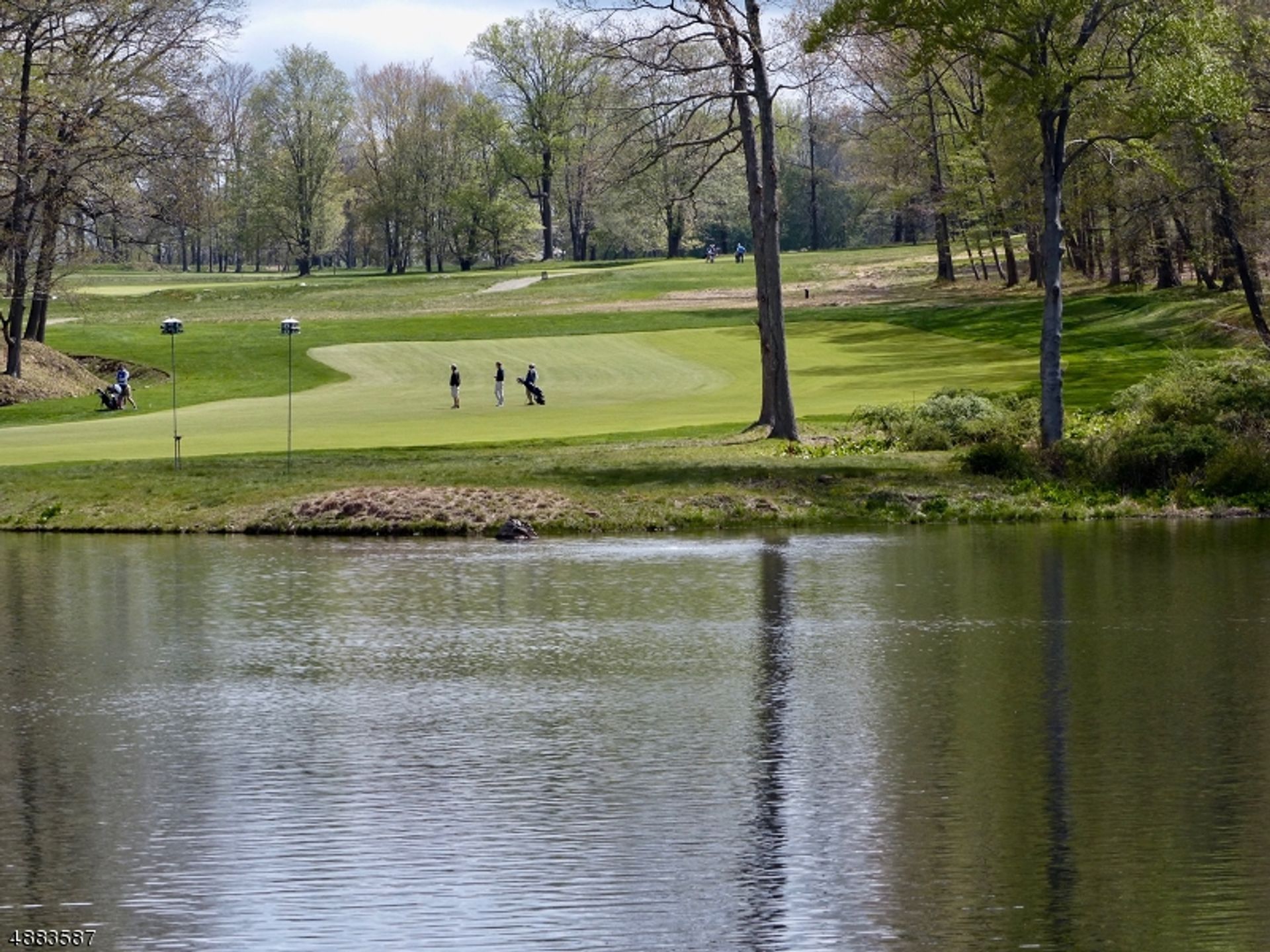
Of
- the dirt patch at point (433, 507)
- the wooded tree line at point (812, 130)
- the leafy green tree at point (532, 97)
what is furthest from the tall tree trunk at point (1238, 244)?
the leafy green tree at point (532, 97)

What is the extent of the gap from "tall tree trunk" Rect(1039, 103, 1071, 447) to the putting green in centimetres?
950

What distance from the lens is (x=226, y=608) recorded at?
24.5 m

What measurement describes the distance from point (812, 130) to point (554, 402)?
4270 centimetres

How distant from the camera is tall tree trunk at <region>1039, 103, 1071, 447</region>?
3519 cm

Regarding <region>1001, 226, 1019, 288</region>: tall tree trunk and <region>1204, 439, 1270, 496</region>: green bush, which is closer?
<region>1204, 439, 1270, 496</region>: green bush

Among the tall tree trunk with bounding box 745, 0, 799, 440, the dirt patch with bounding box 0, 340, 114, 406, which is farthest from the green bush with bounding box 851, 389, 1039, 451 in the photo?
the dirt patch with bounding box 0, 340, 114, 406

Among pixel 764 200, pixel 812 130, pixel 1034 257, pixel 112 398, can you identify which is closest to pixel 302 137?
pixel 812 130

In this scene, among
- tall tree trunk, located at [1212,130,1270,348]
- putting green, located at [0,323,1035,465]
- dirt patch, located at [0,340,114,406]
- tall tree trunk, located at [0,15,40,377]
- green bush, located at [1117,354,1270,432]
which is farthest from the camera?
dirt patch, located at [0,340,114,406]

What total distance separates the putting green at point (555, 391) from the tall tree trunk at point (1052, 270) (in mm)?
9504

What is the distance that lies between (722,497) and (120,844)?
20561mm

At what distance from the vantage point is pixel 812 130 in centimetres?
8950

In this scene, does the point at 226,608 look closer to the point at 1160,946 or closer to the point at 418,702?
the point at 418,702

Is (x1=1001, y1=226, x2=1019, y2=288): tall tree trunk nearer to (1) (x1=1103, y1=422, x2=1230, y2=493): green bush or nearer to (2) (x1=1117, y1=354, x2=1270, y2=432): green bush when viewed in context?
(2) (x1=1117, y1=354, x2=1270, y2=432): green bush

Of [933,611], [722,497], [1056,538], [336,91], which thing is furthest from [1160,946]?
[336,91]
